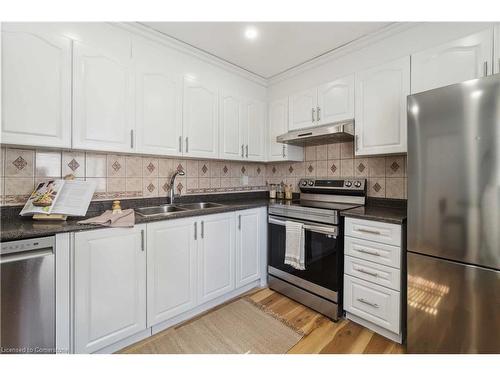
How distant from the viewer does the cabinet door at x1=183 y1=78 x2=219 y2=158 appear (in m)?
1.99

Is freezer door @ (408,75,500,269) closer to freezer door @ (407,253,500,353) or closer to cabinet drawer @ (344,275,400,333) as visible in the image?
freezer door @ (407,253,500,353)

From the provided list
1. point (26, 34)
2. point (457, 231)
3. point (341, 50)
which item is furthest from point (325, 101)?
point (26, 34)

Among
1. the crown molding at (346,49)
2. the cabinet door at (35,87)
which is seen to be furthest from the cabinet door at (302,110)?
the cabinet door at (35,87)

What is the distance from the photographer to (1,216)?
1417mm

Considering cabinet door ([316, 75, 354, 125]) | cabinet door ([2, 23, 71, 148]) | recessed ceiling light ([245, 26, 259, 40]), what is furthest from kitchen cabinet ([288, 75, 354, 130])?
cabinet door ([2, 23, 71, 148])

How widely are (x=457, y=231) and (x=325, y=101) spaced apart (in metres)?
1.47

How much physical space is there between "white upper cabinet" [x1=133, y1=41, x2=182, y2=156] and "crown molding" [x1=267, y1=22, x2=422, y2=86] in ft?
3.84

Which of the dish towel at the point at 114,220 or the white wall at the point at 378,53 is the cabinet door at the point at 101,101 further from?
the white wall at the point at 378,53

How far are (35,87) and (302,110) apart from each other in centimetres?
208

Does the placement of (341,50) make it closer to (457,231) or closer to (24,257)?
(457,231)

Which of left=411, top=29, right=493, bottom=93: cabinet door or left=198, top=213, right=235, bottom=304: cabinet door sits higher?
left=411, top=29, right=493, bottom=93: cabinet door

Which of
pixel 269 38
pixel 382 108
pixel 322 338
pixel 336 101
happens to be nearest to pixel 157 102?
pixel 269 38

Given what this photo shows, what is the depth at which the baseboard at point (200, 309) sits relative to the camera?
5.42 ft

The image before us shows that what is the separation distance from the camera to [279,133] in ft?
8.41
